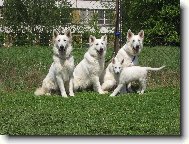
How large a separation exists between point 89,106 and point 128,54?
50.8 inches

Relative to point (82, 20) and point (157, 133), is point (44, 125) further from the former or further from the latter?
point (82, 20)

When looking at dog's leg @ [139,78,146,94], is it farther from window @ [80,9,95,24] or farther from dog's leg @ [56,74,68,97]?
window @ [80,9,95,24]

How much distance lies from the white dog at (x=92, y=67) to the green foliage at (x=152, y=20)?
60 cm

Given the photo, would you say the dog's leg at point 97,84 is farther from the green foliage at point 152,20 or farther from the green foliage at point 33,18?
the green foliage at point 33,18

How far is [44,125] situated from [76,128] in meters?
0.31

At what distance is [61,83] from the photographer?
6.34 metres

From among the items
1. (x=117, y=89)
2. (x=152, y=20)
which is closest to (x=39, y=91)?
(x=117, y=89)

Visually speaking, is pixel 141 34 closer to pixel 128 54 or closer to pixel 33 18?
pixel 128 54

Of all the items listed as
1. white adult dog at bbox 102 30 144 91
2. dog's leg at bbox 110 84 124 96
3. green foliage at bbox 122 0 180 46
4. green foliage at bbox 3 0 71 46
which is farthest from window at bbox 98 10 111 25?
dog's leg at bbox 110 84 124 96

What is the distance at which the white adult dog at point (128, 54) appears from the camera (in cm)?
655

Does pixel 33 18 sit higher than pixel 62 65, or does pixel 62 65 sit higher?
pixel 33 18

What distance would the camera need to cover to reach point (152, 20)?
678cm

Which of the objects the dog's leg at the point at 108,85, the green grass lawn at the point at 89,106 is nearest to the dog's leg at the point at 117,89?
the green grass lawn at the point at 89,106

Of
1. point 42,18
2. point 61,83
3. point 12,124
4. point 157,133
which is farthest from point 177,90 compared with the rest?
point 42,18
